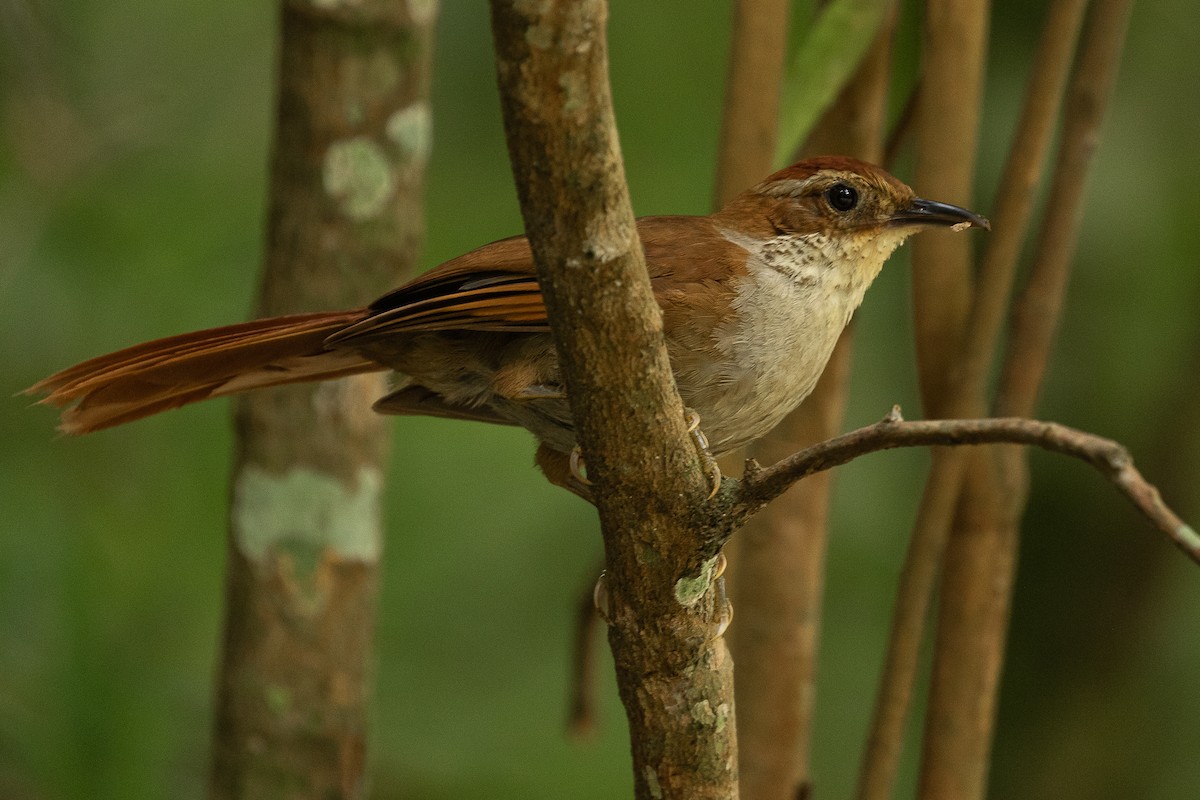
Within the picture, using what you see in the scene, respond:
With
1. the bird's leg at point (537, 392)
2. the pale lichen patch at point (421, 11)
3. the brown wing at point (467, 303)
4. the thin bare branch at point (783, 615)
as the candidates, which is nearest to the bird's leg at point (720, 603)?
the bird's leg at point (537, 392)

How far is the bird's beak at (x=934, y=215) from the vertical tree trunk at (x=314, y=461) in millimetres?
1161

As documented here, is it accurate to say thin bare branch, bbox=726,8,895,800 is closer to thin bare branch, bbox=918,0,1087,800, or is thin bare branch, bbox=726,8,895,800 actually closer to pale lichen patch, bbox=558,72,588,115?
thin bare branch, bbox=918,0,1087,800

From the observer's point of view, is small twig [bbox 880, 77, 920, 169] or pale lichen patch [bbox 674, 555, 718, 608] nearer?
pale lichen patch [bbox 674, 555, 718, 608]

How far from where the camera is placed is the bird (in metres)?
2.28

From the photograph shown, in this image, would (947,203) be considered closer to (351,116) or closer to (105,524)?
(351,116)

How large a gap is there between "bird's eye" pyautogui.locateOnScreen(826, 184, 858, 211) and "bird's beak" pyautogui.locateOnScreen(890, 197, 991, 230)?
3.3 inches

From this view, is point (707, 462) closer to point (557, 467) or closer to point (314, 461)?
point (557, 467)

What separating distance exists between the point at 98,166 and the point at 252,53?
0.79 metres

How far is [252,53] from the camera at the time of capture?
5.14 meters

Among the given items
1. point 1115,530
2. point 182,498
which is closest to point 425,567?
point 182,498

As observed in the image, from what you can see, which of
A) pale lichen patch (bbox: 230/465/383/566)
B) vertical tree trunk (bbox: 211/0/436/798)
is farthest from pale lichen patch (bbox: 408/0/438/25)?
pale lichen patch (bbox: 230/465/383/566)

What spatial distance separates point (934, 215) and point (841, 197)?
18 cm

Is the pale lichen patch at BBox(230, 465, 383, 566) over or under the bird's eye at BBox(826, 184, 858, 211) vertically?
under

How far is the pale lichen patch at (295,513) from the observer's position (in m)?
3.01
